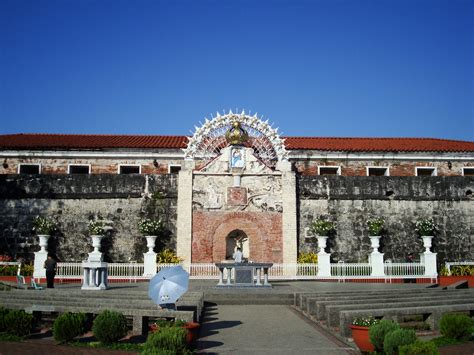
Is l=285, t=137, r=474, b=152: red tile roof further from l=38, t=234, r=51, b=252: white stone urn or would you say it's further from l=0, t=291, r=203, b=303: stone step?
l=0, t=291, r=203, b=303: stone step

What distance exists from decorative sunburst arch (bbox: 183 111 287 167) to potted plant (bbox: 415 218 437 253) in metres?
6.82

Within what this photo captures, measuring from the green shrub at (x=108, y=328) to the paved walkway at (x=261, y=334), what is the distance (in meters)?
1.44

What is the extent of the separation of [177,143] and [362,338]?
21.7 meters

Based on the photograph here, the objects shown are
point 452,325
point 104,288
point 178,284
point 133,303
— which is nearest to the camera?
point 452,325

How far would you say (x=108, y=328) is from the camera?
30.3ft

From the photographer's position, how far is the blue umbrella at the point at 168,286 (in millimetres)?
10297

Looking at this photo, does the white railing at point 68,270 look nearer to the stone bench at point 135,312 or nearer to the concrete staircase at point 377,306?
the stone bench at point 135,312

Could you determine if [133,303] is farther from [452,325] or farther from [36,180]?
[36,180]

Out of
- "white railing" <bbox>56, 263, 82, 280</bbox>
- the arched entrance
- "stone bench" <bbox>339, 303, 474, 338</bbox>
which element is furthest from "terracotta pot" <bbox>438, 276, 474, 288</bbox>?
"white railing" <bbox>56, 263, 82, 280</bbox>

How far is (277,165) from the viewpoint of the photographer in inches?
957

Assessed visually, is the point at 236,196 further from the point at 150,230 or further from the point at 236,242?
the point at 150,230

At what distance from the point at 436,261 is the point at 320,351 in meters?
16.5

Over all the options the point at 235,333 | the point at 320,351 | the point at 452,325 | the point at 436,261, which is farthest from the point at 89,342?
the point at 436,261

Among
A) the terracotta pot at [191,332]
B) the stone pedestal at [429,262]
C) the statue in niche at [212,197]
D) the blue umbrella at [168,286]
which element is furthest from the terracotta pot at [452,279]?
the terracotta pot at [191,332]
